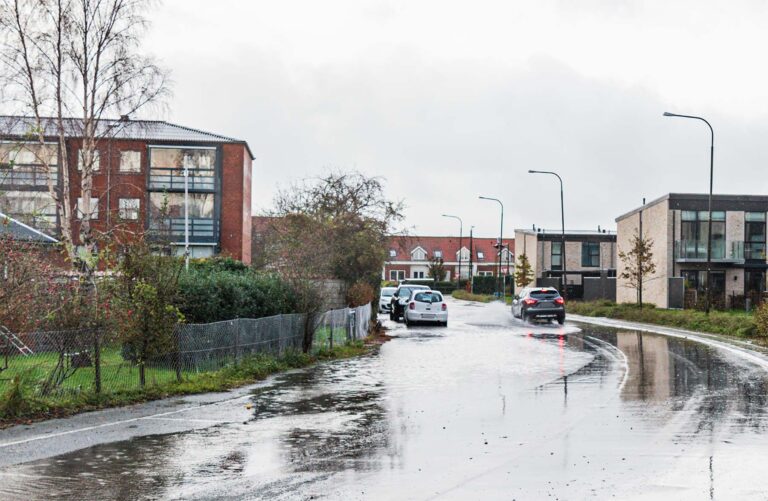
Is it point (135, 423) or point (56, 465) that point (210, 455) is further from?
point (135, 423)

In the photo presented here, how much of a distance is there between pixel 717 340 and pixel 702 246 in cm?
2700

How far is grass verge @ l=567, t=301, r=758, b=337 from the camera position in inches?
1236

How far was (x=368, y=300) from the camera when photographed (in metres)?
33.3

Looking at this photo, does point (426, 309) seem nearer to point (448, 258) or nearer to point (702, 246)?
point (702, 246)

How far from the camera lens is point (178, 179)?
5816cm

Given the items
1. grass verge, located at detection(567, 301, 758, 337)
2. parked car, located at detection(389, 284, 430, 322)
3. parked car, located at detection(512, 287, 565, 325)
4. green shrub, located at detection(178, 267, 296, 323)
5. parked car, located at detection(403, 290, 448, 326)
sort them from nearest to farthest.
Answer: green shrub, located at detection(178, 267, 296, 323), grass verge, located at detection(567, 301, 758, 337), parked car, located at detection(403, 290, 448, 326), parked car, located at detection(512, 287, 565, 325), parked car, located at detection(389, 284, 430, 322)

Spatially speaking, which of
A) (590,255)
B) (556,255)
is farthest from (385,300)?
(590,255)

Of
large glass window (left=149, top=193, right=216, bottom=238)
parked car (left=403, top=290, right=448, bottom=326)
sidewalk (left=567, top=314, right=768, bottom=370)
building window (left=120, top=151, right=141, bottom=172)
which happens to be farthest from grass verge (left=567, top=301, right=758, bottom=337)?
building window (left=120, top=151, right=141, bottom=172)

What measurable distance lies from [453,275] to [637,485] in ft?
423

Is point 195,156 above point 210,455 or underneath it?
above

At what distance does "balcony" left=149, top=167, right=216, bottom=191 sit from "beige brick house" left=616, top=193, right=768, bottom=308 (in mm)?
28911

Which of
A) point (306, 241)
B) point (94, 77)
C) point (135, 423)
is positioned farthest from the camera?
point (306, 241)

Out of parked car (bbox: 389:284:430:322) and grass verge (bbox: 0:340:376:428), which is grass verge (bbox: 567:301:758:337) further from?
grass verge (bbox: 0:340:376:428)

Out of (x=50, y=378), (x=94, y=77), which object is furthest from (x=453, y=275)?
(x=50, y=378)
